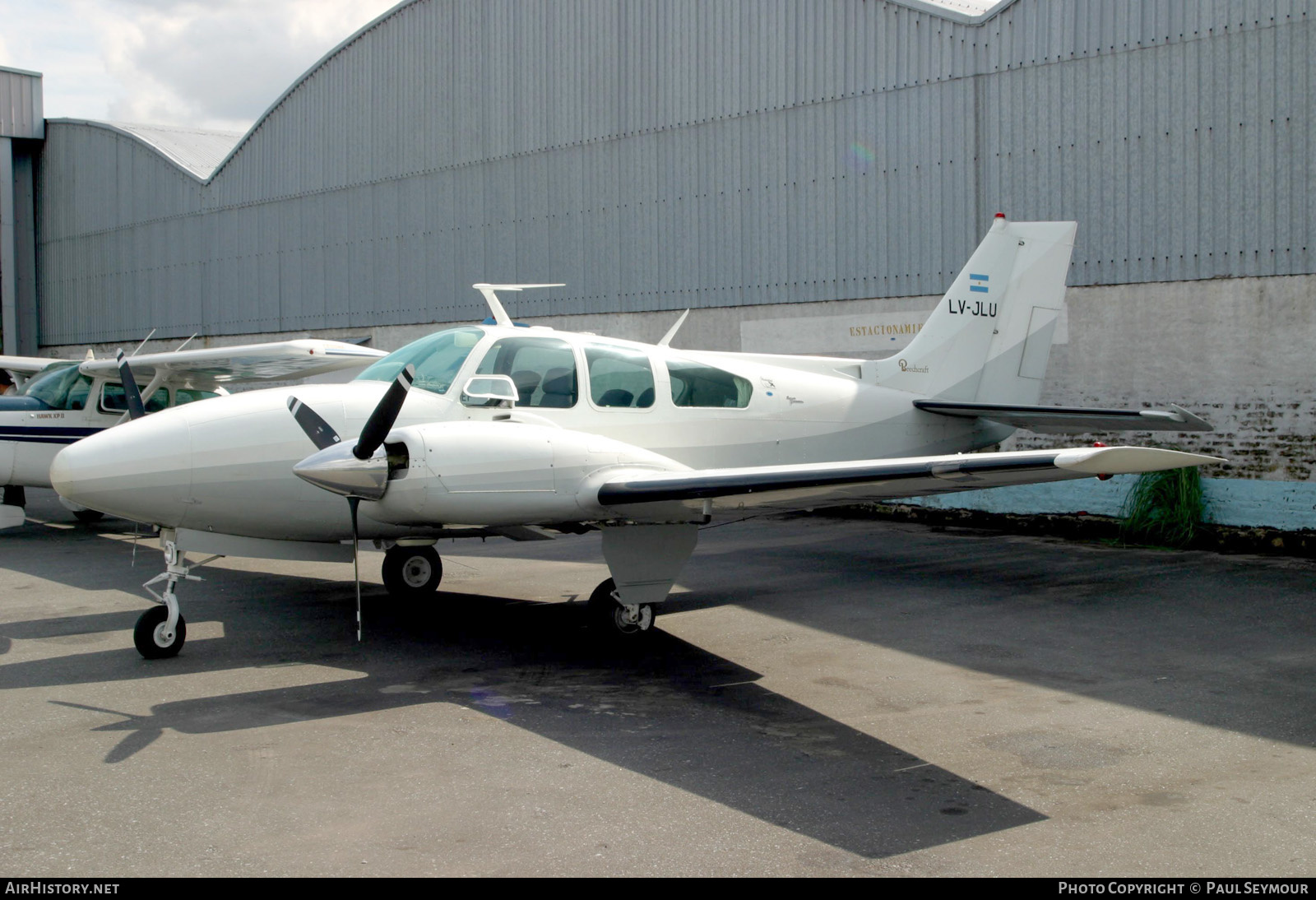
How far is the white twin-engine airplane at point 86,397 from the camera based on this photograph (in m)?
12.7

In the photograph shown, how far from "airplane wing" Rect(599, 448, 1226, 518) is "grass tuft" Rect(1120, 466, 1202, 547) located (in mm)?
7009

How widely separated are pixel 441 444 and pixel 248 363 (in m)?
6.59

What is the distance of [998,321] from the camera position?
36.6 feet

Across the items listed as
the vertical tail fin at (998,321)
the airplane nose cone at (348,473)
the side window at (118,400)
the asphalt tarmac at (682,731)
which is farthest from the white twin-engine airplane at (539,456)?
the side window at (118,400)

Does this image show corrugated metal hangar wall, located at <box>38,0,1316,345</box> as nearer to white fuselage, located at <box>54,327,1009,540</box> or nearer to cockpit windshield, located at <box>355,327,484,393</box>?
white fuselage, located at <box>54,327,1009,540</box>

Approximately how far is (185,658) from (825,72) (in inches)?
502

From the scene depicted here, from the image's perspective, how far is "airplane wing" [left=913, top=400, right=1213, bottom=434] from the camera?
8938 millimetres

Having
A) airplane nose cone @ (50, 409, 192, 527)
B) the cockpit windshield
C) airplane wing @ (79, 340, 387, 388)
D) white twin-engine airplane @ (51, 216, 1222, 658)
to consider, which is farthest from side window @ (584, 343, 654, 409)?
airplane nose cone @ (50, 409, 192, 527)

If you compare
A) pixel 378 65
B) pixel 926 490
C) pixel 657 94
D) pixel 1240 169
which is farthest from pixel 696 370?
pixel 378 65

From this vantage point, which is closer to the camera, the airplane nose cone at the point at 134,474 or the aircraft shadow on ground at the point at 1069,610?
the aircraft shadow on ground at the point at 1069,610

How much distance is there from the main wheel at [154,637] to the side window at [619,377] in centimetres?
352

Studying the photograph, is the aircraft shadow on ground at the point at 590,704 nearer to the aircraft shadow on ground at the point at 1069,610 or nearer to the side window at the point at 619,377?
the aircraft shadow on ground at the point at 1069,610

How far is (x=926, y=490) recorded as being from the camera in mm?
6527

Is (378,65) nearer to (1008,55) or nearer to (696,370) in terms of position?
(1008,55)
